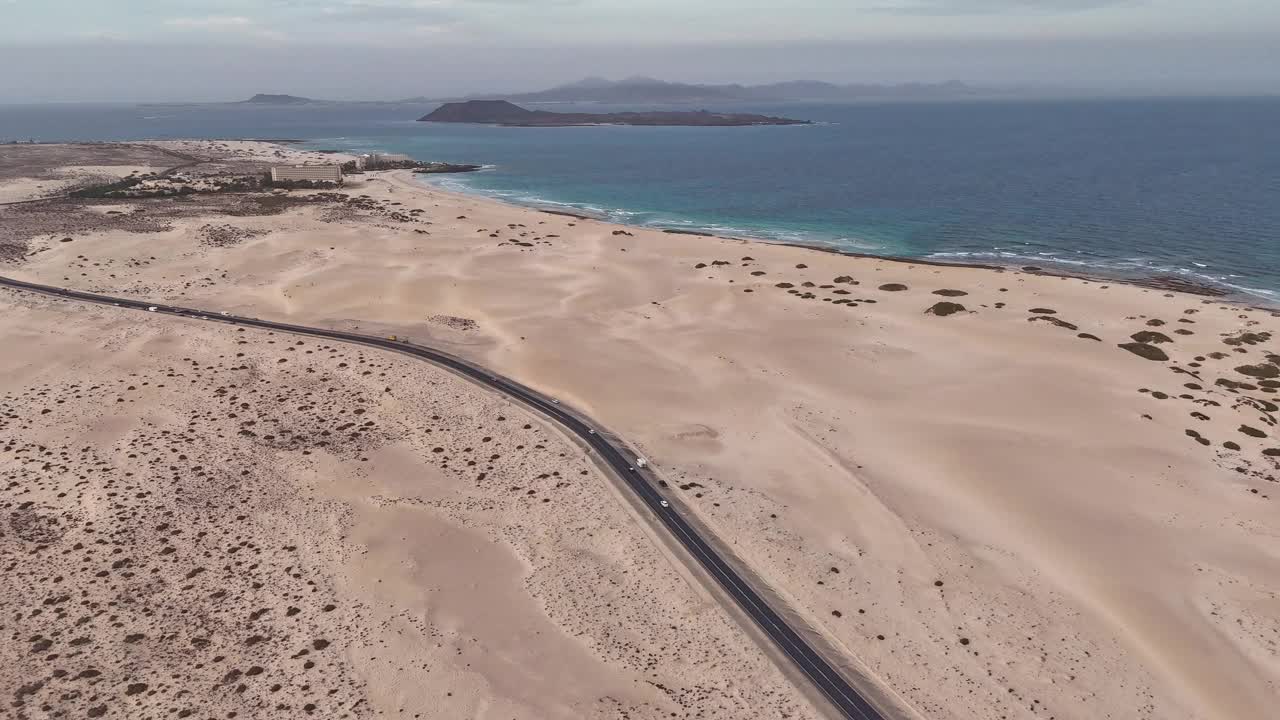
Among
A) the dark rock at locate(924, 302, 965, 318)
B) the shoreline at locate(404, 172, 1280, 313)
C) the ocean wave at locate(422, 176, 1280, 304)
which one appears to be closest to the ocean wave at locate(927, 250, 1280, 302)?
the ocean wave at locate(422, 176, 1280, 304)

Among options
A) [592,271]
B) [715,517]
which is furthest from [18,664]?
[592,271]

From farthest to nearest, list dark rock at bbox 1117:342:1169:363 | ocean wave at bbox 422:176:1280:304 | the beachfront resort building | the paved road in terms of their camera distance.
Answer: the beachfront resort building, ocean wave at bbox 422:176:1280:304, dark rock at bbox 1117:342:1169:363, the paved road

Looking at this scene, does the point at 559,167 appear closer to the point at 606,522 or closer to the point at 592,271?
the point at 592,271

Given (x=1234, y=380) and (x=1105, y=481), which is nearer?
(x=1105, y=481)

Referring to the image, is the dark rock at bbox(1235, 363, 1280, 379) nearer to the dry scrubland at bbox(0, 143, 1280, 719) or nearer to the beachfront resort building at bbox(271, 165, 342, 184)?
the dry scrubland at bbox(0, 143, 1280, 719)

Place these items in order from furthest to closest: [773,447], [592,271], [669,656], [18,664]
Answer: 1. [592,271]
2. [773,447]
3. [669,656]
4. [18,664]

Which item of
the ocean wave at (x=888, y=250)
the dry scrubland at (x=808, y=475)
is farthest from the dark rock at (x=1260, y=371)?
the ocean wave at (x=888, y=250)
